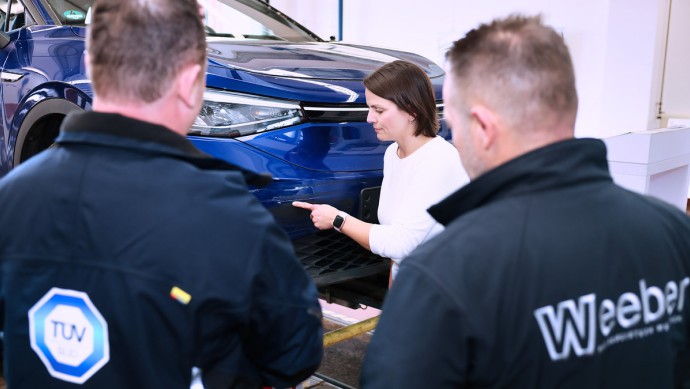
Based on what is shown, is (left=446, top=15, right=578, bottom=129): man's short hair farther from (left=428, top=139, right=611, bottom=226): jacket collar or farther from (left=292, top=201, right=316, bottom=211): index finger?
(left=292, top=201, right=316, bottom=211): index finger

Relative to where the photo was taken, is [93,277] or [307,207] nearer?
[93,277]

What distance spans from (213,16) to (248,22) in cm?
21

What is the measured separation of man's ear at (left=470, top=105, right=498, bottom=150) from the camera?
0.97 metres

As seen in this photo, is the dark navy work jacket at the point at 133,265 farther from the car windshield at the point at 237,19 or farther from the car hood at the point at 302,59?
the car windshield at the point at 237,19

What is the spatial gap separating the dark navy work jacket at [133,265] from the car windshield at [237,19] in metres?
1.71

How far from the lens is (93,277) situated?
1.00 meters

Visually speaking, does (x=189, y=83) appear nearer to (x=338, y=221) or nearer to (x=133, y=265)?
(x=133, y=265)

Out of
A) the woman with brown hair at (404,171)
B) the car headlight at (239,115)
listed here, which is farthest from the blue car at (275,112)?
the woman with brown hair at (404,171)

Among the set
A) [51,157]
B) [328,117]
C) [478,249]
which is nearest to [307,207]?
[328,117]

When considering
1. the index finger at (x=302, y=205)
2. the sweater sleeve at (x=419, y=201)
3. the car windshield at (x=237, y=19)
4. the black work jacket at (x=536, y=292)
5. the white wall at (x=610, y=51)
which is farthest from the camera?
the white wall at (x=610, y=51)

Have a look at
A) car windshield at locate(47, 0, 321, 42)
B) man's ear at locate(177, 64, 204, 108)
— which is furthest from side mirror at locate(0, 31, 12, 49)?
man's ear at locate(177, 64, 204, 108)

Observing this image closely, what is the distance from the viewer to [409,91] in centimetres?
219

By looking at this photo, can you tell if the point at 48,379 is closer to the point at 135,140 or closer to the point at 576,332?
the point at 135,140

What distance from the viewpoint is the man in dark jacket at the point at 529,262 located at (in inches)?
34.4
